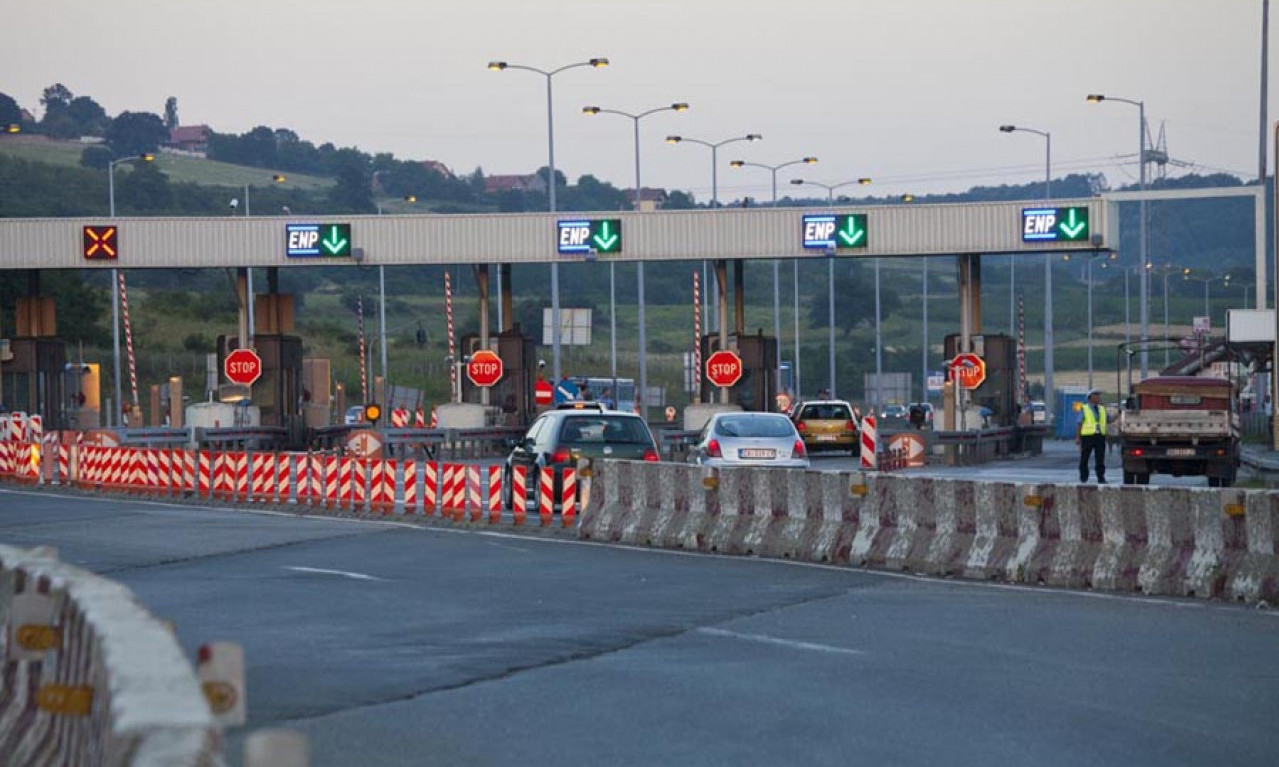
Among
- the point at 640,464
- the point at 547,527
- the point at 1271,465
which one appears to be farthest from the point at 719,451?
the point at 1271,465

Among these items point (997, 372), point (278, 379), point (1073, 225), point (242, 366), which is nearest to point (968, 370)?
point (997, 372)

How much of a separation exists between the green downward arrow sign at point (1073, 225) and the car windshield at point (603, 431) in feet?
75.3

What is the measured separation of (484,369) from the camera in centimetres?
5631

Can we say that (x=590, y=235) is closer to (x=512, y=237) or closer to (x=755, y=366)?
(x=512, y=237)

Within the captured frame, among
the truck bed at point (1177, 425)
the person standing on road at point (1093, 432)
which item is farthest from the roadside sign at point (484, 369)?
the truck bed at point (1177, 425)

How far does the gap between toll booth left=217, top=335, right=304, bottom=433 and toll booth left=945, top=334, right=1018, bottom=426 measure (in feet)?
53.8

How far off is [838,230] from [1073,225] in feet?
17.6

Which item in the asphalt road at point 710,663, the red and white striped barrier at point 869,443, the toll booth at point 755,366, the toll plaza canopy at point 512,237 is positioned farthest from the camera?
the toll booth at point 755,366

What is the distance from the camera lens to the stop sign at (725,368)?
53875 mm

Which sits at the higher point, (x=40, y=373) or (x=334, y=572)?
(x=40, y=373)

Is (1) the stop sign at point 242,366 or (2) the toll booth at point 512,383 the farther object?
(2) the toll booth at point 512,383

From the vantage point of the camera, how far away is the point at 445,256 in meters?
54.7

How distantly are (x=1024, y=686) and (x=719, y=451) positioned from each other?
825 inches

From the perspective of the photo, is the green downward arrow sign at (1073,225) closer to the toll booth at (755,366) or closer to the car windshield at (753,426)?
the toll booth at (755,366)
